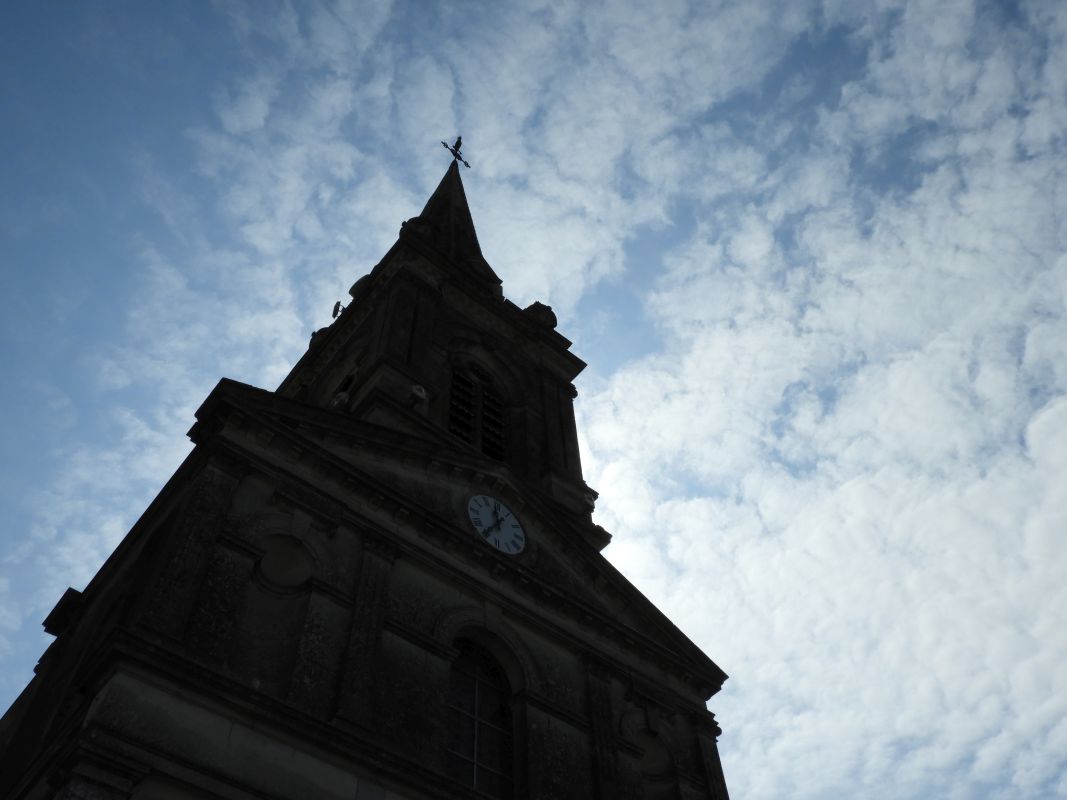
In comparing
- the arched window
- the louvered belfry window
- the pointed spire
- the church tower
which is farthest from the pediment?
the pointed spire

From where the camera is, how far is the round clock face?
52.4ft

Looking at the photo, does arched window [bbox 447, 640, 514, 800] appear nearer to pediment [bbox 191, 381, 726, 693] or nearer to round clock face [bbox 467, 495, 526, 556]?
pediment [bbox 191, 381, 726, 693]

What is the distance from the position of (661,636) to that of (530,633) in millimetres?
3347

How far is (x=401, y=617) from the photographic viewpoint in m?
13.3

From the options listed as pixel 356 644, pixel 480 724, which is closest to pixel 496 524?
pixel 480 724

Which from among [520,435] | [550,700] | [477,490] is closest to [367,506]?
[477,490]

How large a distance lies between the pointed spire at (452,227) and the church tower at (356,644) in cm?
659

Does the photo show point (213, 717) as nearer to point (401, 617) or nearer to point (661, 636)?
point (401, 617)

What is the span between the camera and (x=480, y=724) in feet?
44.7

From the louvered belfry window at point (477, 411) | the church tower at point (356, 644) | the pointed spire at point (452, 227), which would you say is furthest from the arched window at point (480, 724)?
the pointed spire at point (452, 227)

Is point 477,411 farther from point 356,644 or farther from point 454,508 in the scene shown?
point 356,644

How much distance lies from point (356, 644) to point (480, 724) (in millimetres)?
2449

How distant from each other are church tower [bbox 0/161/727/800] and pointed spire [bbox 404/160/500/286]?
6.59 m

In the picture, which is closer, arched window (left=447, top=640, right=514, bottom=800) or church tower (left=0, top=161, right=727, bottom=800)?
church tower (left=0, top=161, right=727, bottom=800)
